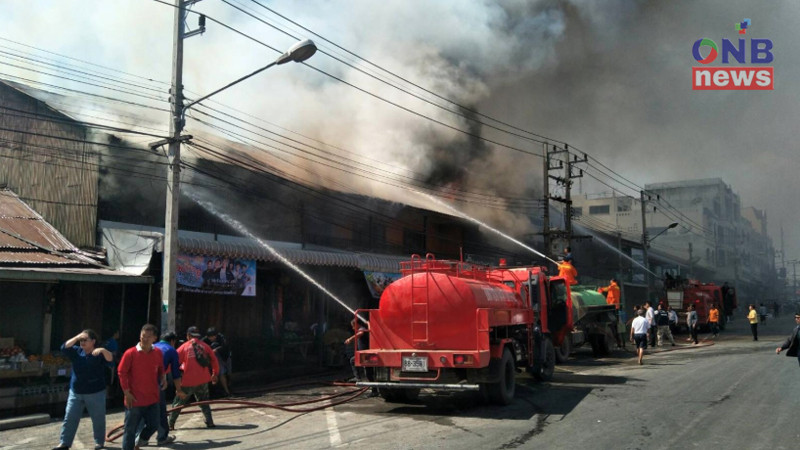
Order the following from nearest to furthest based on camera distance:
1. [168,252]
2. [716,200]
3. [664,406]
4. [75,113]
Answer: [664,406], [168,252], [75,113], [716,200]

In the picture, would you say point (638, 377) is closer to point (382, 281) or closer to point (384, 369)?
point (384, 369)

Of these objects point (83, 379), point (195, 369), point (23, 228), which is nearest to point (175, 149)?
point (23, 228)

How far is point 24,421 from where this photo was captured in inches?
356

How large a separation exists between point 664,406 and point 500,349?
268 centimetres


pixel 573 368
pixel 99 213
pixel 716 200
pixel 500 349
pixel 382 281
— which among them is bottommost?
pixel 573 368

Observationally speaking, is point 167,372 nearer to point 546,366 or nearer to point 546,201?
point 546,366

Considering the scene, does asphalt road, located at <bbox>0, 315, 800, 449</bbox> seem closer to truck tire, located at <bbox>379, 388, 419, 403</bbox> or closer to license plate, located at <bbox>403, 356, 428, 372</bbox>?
truck tire, located at <bbox>379, 388, 419, 403</bbox>

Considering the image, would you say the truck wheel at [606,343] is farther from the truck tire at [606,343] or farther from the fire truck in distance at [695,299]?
the fire truck in distance at [695,299]

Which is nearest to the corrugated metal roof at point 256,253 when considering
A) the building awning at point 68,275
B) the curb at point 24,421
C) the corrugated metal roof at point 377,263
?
the corrugated metal roof at point 377,263

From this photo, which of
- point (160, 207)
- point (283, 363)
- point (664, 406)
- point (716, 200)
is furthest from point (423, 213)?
point (716, 200)

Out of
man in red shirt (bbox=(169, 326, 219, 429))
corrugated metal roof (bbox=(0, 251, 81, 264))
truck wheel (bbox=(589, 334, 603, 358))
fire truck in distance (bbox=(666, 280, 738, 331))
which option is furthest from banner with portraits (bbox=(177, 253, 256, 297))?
fire truck in distance (bbox=(666, 280, 738, 331))

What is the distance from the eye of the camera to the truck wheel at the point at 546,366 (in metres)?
12.4

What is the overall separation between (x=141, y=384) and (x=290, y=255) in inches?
330

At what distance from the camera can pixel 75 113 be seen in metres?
14.2
